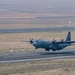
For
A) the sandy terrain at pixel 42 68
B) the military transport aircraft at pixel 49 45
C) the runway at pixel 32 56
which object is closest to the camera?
the sandy terrain at pixel 42 68

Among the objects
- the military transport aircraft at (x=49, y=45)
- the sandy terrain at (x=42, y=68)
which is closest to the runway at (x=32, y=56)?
the military transport aircraft at (x=49, y=45)

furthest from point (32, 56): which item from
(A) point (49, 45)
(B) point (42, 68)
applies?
(B) point (42, 68)

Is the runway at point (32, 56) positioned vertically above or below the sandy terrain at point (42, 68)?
above

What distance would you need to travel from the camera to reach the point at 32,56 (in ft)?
276

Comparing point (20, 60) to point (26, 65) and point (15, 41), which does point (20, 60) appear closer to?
point (26, 65)

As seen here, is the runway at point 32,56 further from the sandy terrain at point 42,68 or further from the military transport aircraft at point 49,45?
the sandy terrain at point 42,68

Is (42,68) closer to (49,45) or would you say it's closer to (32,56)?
(32,56)

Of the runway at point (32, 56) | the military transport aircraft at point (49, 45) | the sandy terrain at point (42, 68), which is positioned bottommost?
the sandy terrain at point (42, 68)

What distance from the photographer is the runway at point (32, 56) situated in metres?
79.2

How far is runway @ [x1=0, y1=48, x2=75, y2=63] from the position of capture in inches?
3118

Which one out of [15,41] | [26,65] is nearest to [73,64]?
[26,65]

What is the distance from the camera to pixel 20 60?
77.9m

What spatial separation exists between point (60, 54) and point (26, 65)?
18652mm

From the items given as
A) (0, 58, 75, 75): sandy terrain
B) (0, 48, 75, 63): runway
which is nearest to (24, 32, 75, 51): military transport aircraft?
(0, 48, 75, 63): runway
